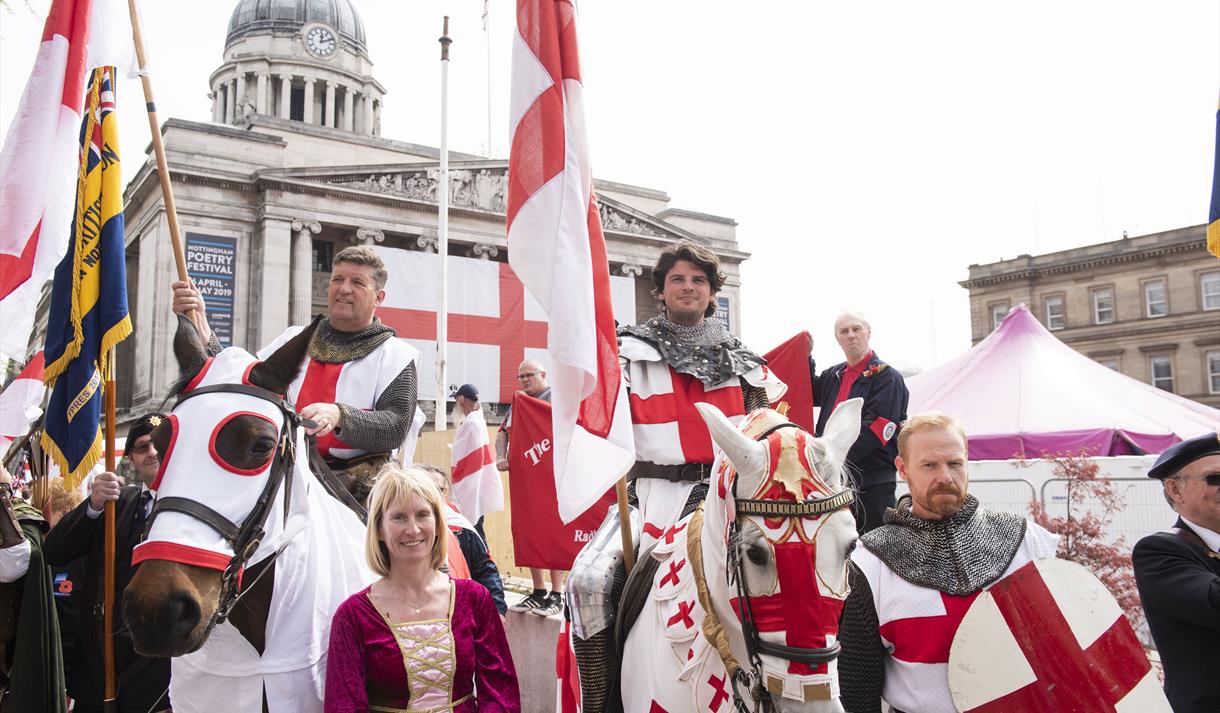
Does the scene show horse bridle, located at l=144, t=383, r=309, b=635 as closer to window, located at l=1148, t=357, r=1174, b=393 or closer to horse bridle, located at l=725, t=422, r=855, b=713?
horse bridle, located at l=725, t=422, r=855, b=713

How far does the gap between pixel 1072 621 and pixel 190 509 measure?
2615 millimetres

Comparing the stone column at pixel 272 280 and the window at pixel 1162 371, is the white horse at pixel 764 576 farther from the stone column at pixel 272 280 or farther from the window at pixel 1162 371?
the window at pixel 1162 371

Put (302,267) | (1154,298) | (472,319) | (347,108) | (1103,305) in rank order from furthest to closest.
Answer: (347,108) < (1103,305) < (1154,298) < (472,319) < (302,267)

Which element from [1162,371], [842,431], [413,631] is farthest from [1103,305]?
[413,631]

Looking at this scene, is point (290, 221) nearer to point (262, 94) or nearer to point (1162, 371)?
point (262, 94)

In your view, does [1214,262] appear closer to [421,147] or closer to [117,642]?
[421,147]

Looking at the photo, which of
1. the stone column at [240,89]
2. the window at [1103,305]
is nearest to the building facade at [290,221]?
the stone column at [240,89]

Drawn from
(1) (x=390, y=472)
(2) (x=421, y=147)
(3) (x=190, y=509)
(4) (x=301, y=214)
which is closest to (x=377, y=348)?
(1) (x=390, y=472)

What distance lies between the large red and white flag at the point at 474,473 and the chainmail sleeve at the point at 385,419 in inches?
186

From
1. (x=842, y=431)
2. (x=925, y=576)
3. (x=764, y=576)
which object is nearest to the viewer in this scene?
(x=764, y=576)

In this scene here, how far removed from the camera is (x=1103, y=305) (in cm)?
4791

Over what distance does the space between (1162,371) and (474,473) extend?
1937 inches

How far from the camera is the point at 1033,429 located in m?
13.0

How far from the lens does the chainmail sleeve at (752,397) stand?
3.42 metres
